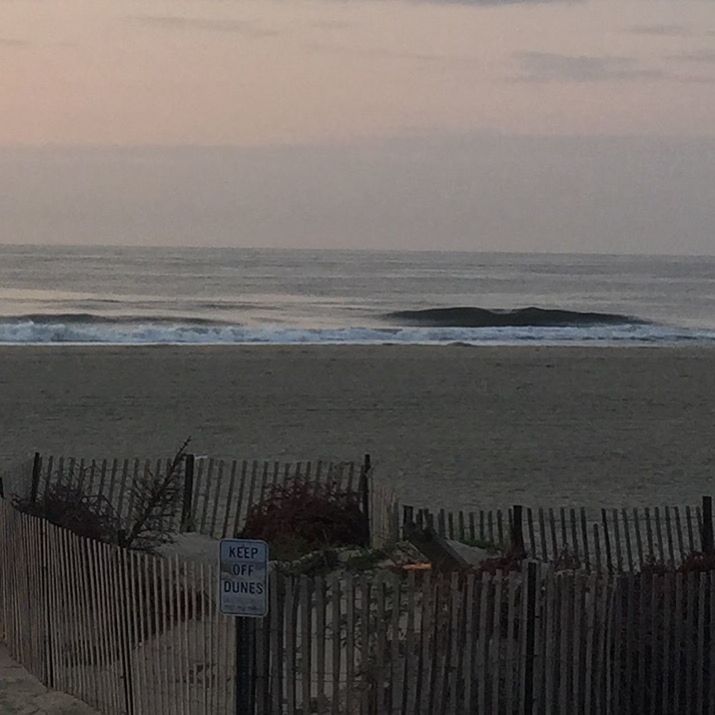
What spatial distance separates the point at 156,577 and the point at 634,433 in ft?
50.5

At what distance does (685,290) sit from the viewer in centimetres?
9188

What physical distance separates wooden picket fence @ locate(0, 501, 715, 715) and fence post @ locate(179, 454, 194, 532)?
4598mm

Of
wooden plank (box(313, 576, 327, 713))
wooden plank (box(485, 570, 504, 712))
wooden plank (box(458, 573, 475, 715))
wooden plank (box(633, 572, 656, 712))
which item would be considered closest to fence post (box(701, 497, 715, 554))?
wooden plank (box(633, 572, 656, 712))

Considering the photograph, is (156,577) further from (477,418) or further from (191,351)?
(191,351)

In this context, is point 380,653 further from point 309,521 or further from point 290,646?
point 309,521

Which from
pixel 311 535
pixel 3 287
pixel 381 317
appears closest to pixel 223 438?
pixel 311 535

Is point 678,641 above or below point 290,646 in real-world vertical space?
below

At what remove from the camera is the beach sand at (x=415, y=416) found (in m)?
17.5

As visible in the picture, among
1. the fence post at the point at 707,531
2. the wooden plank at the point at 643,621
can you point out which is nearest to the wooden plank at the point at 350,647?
the wooden plank at the point at 643,621

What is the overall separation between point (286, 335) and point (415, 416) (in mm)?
24489

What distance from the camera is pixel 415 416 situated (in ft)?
75.9

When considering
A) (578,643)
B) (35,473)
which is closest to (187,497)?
(35,473)

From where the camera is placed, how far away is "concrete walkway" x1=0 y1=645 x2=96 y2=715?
323 inches

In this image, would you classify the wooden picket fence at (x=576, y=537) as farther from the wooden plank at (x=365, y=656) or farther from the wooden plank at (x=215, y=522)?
the wooden plank at (x=365, y=656)
